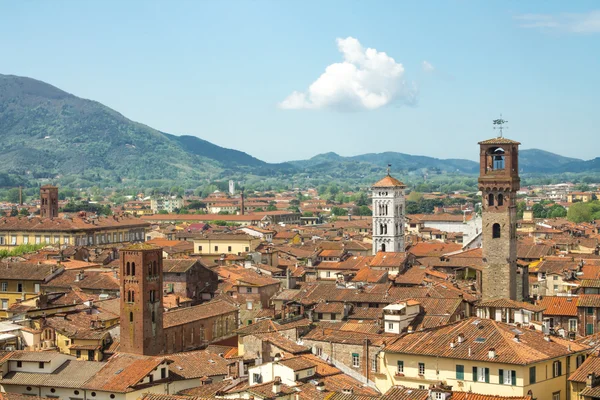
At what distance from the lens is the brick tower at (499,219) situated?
62.4 m

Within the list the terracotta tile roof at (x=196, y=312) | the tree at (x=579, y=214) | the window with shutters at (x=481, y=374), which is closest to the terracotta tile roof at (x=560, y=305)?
the window with shutters at (x=481, y=374)

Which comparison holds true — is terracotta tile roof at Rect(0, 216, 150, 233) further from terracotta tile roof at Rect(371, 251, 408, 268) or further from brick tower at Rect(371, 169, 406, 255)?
terracotta tile roof at Rect(371, 251, 408, 268)

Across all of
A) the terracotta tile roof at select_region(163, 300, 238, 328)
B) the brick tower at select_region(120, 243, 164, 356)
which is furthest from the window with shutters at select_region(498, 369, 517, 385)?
the terracotta tile roof at select_region(163, 300, 238, 328)

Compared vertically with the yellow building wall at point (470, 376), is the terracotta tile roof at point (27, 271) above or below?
above

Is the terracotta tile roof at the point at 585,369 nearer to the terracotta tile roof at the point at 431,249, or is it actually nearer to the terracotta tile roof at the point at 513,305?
the terracotta tile roof at the point at 513,305

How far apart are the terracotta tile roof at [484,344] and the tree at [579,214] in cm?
13880

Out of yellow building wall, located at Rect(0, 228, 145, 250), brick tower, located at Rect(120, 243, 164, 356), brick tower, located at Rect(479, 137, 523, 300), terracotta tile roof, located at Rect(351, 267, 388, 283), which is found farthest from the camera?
yellow building wall, located at Rect(0, 228, 145, 250)

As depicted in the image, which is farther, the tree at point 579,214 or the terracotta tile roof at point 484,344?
the tree at point 579,214

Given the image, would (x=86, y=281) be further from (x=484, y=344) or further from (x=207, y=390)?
(x=484, y=344)

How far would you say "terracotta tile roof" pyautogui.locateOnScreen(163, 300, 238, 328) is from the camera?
57312 millimetres

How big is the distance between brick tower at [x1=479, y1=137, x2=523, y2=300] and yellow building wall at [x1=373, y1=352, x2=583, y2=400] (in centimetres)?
2350

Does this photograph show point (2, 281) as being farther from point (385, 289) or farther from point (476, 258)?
point (476, 258)

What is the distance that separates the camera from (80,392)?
138 ft

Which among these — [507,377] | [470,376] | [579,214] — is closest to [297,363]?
[470,376]
